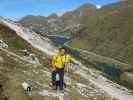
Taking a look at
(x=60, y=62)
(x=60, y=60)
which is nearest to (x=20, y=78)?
(x=60, y=62)

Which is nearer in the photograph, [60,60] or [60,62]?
[60,60]

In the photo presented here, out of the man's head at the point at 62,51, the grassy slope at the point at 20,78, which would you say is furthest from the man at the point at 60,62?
the grassy slope at the point at 20,78

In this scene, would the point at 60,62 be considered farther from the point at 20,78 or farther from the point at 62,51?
the point at 20,78

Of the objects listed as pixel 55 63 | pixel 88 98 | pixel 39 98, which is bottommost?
pixel 88 98

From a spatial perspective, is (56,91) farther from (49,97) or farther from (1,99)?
(1,99)

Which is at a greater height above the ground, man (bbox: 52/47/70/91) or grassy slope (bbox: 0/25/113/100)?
man (bbox: 52/47/70/91)

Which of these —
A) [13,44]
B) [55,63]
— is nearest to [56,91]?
[55,63]

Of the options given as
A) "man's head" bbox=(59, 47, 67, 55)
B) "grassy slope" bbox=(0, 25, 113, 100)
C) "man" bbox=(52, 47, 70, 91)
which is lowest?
"grassy slope" bbox=(0, 25, 113, 100)

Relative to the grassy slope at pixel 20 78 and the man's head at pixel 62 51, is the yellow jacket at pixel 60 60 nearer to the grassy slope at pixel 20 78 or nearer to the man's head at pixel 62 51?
the man's head at pixel 62 51

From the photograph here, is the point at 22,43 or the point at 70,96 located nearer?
the point at 70,96

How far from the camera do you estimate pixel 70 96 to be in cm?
3600

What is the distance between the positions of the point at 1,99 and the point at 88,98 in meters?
14.8

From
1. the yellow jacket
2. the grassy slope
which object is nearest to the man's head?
the yellow jacket

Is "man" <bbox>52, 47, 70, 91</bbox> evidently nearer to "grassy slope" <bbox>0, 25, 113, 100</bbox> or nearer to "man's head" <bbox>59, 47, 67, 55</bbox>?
"man's head" <bbox>59, 47, 67, 55</bbox>
